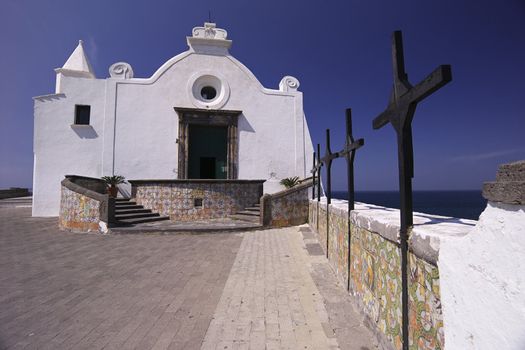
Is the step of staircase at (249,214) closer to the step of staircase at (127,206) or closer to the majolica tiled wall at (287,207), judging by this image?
the majolica tiled wall at (287,207)

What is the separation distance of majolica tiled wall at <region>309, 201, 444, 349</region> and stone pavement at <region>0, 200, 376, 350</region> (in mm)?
319

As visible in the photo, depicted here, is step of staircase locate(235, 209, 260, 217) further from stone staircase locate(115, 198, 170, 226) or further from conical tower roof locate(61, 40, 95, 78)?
conical tower roof locate(61, 40, 95, 78)

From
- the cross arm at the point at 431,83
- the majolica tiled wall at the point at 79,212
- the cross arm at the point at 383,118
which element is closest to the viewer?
the cross arm at the point at 431,83

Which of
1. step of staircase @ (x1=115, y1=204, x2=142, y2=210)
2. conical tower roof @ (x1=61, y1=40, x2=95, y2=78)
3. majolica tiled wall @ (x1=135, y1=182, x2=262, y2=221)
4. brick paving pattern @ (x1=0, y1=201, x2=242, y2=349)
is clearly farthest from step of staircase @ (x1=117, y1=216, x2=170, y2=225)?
conical tower roof @ (x1=61, y1=40, x2=95, y2=78)

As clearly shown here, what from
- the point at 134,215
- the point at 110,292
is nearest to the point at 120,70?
the point at 134,215

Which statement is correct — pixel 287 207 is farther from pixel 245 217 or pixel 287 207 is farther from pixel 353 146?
pixel 353 146

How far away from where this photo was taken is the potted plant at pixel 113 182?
1270 centimetres

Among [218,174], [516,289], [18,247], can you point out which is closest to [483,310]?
[516,289]

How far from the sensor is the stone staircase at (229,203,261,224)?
10611 mm

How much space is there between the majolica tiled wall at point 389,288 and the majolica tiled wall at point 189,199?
7.68 m

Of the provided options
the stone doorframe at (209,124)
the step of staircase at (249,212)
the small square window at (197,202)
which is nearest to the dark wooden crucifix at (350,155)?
the step of staircase at (249,212)

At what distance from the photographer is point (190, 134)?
15336 mm

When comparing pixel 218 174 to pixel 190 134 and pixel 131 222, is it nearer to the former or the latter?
pixel 190 134

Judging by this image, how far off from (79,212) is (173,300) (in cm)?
760
